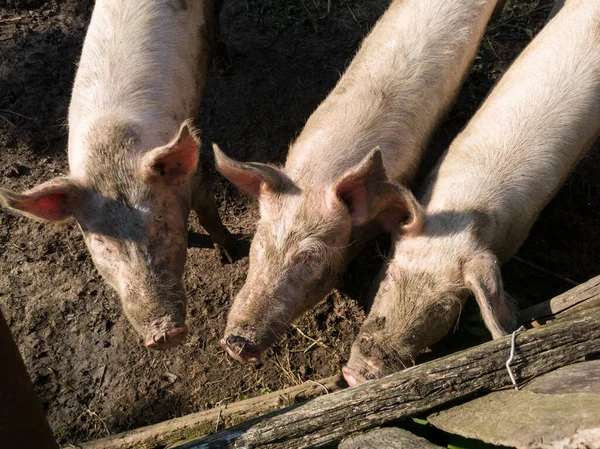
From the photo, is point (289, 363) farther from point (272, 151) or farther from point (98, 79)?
point (98, 79)

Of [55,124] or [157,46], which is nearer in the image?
[157,46]

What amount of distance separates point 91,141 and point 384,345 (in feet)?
8.47

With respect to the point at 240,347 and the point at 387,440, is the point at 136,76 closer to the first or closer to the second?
→ the point at 240,347

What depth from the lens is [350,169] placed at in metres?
3.57

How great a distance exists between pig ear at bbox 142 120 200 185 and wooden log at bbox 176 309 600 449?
73.2 inches

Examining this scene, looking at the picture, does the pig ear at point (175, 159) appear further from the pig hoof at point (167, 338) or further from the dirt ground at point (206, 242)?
the dirt ground at point (206, 242)

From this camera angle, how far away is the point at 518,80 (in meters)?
4.47

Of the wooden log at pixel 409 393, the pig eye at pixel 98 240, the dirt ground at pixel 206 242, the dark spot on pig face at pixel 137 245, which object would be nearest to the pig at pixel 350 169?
the dark spot on pig face at pixel 137 245

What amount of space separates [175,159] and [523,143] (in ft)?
8.52

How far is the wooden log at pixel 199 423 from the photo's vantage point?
12.8 ft

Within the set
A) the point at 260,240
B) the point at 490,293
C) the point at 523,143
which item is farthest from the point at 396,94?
the point at 490,293

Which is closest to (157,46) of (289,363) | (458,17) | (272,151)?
(272,151)

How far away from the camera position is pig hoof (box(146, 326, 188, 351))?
12.1 ft

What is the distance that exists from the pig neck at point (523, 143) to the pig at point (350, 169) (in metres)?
0.42
